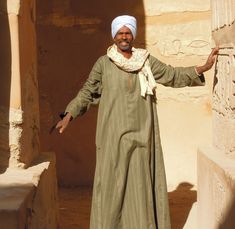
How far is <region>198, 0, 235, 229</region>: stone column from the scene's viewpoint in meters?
2.98

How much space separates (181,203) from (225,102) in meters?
2.16

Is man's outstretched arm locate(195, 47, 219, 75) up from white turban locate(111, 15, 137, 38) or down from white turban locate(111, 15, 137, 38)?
down

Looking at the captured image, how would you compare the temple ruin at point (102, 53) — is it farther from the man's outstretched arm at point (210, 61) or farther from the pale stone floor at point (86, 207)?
the man's outstretched arm at point (210, 61)

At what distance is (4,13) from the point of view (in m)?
3.24

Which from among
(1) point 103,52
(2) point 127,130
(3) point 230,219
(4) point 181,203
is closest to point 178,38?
(1) point 103,52

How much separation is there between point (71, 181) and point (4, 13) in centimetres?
309

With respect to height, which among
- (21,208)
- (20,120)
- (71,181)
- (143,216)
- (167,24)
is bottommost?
(71,181)

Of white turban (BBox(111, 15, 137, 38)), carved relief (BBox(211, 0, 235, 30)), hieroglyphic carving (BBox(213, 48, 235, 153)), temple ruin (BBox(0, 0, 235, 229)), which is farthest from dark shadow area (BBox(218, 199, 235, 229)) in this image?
temple ruin (BBox(0, 0, 235, 229))

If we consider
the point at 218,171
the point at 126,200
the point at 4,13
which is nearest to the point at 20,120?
the point at 4,13

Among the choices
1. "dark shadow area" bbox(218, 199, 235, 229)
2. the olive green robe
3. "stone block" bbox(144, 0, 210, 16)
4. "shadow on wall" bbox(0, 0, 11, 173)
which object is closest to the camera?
"dark shadow area" bbox(218, 199, 235, 229)

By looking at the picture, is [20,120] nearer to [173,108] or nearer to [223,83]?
[223,83]

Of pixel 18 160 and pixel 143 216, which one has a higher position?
pixel 18 160

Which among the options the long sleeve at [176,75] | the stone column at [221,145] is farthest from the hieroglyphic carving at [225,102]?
the long sleeve at [176,75]

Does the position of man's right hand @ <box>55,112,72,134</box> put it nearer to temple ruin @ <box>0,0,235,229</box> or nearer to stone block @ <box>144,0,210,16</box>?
temple ruin @ <box>0,0,235,229</box>
